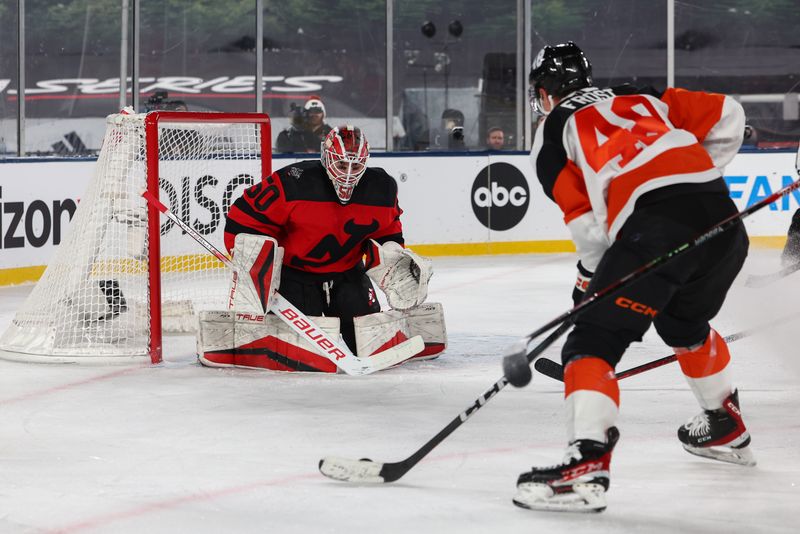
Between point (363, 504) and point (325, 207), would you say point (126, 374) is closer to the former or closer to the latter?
point (325, 207)

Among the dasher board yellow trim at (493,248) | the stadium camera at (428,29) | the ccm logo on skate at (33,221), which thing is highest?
the stadium camera at (428,29)

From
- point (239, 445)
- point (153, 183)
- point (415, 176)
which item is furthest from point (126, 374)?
point (415, 176)

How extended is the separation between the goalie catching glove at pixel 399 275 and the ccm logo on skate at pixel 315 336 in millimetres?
333

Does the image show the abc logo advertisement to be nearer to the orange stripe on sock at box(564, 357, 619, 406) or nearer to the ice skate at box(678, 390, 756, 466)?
the ice skate at box(678, 390, 756, 466)

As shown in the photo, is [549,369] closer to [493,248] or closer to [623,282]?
[623,282]

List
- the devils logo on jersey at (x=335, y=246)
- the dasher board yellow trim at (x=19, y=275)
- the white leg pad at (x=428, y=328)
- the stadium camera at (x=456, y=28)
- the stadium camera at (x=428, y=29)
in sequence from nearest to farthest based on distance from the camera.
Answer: the devils logo on jersey at (x=335, y=246) < the white leg pad at (x=428, y=328) < the dasher board yellow trim at (x=19, y=275) < the stadium camera at (x=428, y=29) < the stadium camera at (x=456, y=28)

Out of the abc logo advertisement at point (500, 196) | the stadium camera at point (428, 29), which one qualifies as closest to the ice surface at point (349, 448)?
the abc logo advertisement at point (500, 196)

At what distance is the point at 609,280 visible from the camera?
244 cm

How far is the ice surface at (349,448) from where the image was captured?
243 cm

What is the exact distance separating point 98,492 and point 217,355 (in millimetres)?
1680

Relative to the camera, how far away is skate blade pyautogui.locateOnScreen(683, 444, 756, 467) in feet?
9.38

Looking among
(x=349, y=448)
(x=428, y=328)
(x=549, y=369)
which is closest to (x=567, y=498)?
(x=349, y=448)

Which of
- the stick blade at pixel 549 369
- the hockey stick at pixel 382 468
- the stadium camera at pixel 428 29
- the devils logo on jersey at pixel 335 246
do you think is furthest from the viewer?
the stadium camera at pixel 428 29

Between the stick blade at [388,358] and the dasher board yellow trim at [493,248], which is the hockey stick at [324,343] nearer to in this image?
the stick blade at [388,358]
